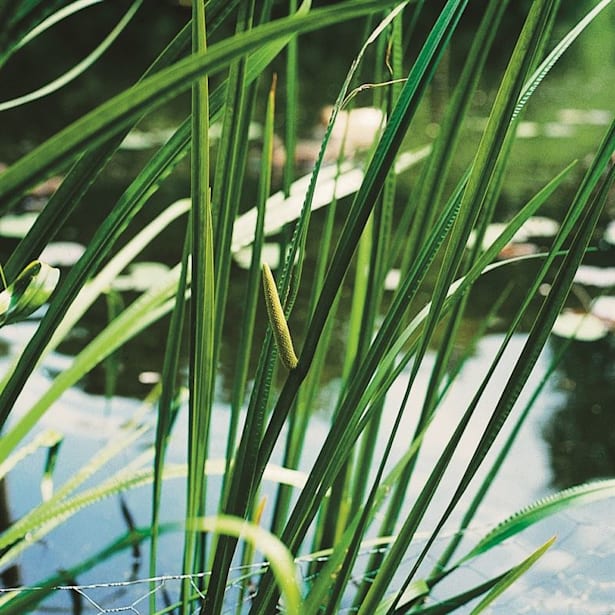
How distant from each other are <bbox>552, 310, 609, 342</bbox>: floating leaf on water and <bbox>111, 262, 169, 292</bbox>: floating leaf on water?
1.81ft

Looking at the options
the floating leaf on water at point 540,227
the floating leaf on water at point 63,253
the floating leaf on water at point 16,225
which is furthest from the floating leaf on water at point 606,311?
the floating leaf on water at point 16,225

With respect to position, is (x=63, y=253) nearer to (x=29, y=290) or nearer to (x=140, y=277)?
(x=140, y=277)

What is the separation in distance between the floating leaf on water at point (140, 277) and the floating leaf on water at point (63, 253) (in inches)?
2.9

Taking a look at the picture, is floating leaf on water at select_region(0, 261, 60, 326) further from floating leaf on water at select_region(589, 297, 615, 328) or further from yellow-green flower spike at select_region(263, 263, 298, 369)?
floating leaf on water at select_region(589, 297, 615, 328)

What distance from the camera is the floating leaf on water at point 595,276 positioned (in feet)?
4.40

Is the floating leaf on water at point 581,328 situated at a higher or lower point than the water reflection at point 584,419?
higher

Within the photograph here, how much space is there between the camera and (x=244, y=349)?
0.55 meters

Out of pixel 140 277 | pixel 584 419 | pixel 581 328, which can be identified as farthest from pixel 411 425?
pixel 140 277

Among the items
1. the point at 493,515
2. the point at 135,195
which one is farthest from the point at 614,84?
the point at 135,195

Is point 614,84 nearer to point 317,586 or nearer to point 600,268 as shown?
point 600,268

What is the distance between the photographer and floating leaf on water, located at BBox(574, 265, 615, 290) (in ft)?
4.40

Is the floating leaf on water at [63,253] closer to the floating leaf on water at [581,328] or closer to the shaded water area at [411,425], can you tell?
the shaded water area at [411,425]

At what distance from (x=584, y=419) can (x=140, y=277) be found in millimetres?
658

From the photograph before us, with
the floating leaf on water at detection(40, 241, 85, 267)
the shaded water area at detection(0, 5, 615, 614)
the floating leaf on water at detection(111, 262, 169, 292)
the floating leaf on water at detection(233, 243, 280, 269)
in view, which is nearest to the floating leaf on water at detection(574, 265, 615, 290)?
the shaded water area at detection(0, 5, 615, 614)
